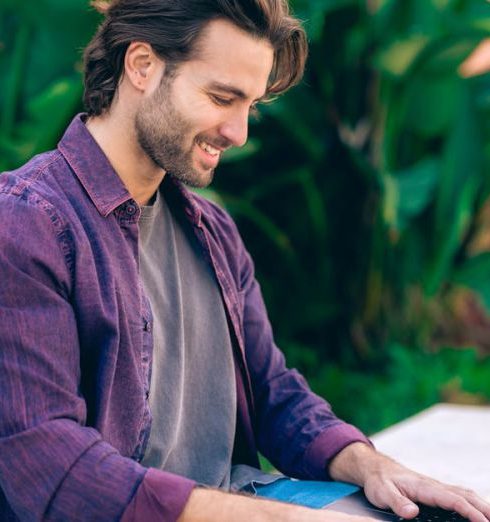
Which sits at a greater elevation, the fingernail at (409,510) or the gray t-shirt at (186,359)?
the gray t-shirt at (186,359)

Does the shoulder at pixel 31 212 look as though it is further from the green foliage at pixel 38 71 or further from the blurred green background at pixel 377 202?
the blurred green background at pixel 377 202

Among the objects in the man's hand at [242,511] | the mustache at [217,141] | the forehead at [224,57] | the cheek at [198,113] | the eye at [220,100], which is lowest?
the man's hand at [242,511]

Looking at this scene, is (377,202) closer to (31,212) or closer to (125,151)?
(125,151)

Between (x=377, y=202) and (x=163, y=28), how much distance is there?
2624 millimetres

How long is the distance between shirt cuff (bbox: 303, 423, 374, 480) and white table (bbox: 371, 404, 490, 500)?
24.2 inches

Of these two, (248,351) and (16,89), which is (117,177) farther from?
(16,89)

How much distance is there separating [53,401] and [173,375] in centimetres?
32

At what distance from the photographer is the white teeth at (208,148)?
169 cm

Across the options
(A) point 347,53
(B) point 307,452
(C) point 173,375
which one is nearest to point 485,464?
(B) point 307,452

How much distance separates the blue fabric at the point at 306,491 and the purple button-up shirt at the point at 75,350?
0.22ft

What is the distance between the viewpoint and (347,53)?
13.2 feet

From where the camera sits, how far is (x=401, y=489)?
5.48 ft

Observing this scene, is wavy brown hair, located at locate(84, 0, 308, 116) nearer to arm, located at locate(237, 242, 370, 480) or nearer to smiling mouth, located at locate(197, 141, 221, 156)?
smiling mouth, located at locate(197, 141, 221, 156)

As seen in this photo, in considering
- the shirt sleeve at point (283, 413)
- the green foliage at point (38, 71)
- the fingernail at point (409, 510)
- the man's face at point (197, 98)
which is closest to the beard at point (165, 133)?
the man's face at point (197, 98)
